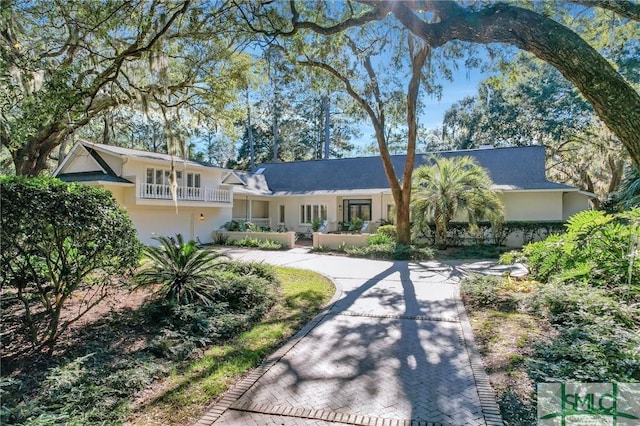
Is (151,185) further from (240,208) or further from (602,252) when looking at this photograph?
(602,252)

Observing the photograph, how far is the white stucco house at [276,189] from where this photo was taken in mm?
18453

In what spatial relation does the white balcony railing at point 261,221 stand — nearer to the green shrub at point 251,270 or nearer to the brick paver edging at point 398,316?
the green shrub at point 251,270

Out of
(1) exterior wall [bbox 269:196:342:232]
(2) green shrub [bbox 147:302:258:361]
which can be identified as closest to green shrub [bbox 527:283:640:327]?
(2) green shrub [bbox 147:302:258:361]

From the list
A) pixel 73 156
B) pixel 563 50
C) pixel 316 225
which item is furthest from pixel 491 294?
pixel 73 156

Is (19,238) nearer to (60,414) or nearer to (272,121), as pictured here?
(60,414)

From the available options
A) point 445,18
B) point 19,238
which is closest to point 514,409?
point 445,18

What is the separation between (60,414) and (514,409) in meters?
4.05

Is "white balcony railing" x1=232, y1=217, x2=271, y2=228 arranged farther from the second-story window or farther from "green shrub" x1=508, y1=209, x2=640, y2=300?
"green shrub" x1=508, y1=209, x2=640, y2=300

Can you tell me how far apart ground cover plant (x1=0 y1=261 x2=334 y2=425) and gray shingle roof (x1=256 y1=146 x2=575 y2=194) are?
13906mm

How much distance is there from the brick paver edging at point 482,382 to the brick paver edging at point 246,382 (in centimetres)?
234

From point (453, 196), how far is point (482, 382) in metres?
12.2

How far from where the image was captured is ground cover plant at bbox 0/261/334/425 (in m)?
3.44

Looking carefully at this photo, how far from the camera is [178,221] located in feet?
67.4

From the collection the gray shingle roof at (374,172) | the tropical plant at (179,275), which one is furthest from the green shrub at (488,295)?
the gray shingle roof at (374,172)
